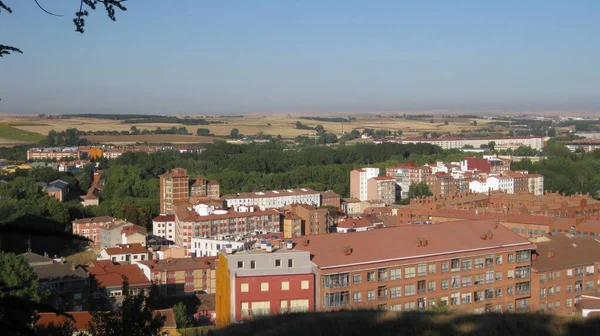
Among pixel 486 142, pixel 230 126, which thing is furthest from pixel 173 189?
pixel 230 126

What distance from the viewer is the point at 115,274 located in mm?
15781

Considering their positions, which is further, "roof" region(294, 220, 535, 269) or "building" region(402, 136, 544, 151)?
"building" region(402, 136, 544, 151)

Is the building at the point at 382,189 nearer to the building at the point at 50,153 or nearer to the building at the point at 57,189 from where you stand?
the building at the point at 57,189

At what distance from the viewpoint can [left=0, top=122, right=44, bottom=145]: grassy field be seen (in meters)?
63.5

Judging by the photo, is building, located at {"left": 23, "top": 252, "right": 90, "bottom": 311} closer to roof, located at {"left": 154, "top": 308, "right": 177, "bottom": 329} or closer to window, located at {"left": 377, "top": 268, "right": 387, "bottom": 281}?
roof, located at {"left": 154, "top": 308, "right": 177, "bottom": 329}

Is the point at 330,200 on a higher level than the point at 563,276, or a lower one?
lower

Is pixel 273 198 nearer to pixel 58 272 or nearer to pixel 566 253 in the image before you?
pixel 58 272

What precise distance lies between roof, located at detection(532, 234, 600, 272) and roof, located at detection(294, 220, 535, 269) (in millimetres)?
545

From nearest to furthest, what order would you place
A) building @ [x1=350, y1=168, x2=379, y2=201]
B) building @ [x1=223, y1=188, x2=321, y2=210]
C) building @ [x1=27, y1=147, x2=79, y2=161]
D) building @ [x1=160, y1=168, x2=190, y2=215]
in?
building @ [x1=223, y1=188, x2=321, y2=210], building @ [x1=160, y1=168, x2=190, y2=215], building @ [x1=350, y1=168, x2=379, y2=201], building @ [x1=27, y1=147, x2=79, y2=161]

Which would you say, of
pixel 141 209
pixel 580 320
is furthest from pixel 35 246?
pixel 580 320

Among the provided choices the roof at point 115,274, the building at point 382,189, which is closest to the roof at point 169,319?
the roof at point 115,274

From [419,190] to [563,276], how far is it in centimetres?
2141

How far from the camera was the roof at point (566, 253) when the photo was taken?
12391 millimetres

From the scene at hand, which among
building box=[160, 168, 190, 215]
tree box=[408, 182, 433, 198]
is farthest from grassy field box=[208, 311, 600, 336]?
tree box=[408, 182, 433, 198]
